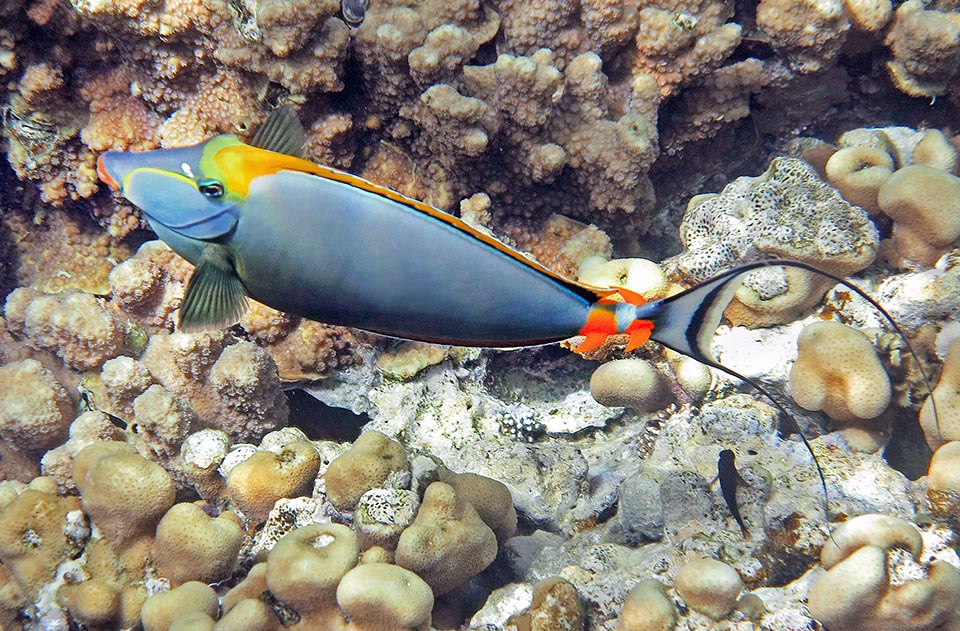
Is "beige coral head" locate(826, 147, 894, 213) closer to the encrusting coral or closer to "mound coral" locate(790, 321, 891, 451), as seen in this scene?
the encrusting coral

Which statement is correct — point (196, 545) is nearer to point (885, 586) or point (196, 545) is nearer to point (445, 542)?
point (445, 542)

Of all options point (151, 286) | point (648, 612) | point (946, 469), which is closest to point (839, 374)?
point (946, 469)

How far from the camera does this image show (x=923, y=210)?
3600mm

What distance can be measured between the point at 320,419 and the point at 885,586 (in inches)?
133

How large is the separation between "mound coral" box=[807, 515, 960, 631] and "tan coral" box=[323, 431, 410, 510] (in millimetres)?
1960

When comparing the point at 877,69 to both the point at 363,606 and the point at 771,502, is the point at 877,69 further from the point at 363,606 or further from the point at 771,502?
the point at 363,606

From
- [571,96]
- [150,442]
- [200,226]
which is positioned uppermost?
[571,96]

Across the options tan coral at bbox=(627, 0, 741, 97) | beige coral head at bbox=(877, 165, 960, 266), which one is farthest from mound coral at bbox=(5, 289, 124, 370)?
beige coral head at bbox=(877, 165, 960, 266)

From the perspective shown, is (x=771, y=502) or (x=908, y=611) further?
(x=771, y=502)

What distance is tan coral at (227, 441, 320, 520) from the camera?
3139mm

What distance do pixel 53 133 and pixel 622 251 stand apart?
4.33m

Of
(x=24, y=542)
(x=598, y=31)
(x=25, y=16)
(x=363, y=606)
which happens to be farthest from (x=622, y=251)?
(x=25, y=16)

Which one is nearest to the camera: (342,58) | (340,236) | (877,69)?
(340,236)

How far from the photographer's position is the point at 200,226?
52.3 inches
